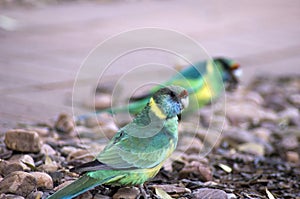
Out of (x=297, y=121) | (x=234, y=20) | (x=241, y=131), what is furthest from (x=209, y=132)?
(x=234, y=20)

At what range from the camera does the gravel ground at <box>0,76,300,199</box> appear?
2379 millimetres

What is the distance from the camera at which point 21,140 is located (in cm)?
268

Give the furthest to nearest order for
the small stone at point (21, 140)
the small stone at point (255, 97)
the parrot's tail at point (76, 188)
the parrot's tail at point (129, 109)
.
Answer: the small stone at point (255, 97)
the parrot's tail at point (129, 109)
the small stone at point (21, 140)
the parrot's tail at point (76, 188)

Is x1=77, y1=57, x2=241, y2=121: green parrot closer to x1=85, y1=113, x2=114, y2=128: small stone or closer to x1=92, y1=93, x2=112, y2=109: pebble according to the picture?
x1=85, y1=113, x2=114, y2=128: small stone

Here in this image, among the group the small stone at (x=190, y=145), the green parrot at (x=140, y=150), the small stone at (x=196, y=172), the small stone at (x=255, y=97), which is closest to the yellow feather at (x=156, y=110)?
the green parrot at (x=140, y=150)

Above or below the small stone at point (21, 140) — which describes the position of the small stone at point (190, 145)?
below

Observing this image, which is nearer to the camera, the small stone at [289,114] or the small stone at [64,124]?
the small stone at [64,124]

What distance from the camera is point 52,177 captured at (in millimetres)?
2467

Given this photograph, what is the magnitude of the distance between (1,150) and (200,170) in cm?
94

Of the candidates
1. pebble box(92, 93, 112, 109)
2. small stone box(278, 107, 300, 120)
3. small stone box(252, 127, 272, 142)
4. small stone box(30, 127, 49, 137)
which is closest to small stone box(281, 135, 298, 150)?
small stone box(252, 127, 272, 142)

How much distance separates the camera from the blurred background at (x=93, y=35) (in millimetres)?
4023

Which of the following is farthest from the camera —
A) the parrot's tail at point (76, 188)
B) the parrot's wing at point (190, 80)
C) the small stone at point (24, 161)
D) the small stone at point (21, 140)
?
the parrot's wing at point (190, 80)

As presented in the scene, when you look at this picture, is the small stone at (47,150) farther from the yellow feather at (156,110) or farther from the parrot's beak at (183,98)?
the parrot's beak at (183,98)

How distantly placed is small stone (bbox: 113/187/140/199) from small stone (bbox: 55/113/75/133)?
1052 millimetres
